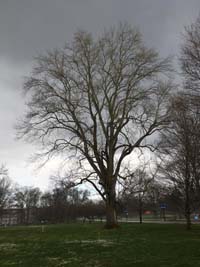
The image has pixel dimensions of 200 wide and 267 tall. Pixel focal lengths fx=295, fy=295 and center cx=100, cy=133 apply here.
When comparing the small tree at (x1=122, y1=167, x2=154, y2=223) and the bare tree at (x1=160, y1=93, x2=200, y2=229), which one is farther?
the small tree at (x1=122, y1=167, x2=154, y2=223)

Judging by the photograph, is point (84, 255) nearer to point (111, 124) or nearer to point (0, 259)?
point (0, 259)

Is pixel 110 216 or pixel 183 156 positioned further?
pixel 110 216

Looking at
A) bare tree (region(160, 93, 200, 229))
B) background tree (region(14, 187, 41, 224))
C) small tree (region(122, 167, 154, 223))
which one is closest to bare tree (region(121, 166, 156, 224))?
small tree (region(122, 167, 154, 223))

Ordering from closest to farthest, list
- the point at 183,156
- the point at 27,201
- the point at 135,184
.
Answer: the point at 183,156 < the point at 135,184 < the point at 27,201

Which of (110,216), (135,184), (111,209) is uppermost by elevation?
(135,184)

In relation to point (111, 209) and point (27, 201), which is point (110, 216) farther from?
point (27, 201)

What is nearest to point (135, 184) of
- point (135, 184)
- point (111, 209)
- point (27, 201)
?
point (135, 184)

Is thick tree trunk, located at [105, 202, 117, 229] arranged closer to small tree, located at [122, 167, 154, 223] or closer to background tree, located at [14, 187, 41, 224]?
small tree, located at [122, 167, 154, 223]

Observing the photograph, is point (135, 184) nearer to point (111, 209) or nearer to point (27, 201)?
point (111, 209)

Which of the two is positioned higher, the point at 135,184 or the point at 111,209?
the point at 135,184

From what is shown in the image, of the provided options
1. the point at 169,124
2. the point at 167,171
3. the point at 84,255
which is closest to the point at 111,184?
the point at 167,171

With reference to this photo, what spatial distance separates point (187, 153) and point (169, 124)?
14.4 ft

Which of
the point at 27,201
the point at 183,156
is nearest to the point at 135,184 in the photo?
the point at 183,156

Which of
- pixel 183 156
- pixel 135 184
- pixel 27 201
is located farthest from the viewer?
pixel 27 201
